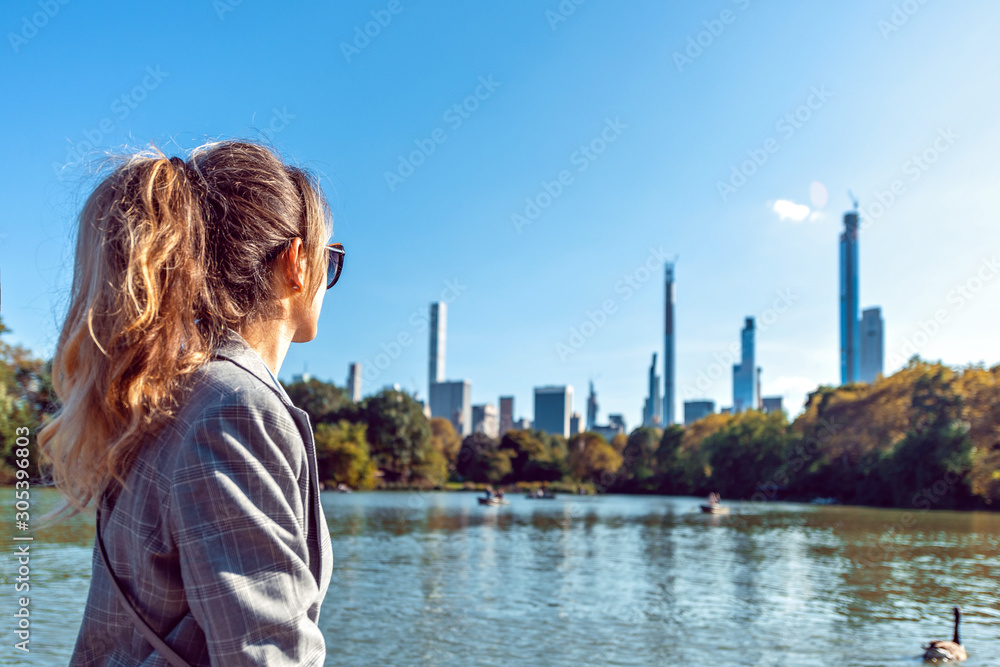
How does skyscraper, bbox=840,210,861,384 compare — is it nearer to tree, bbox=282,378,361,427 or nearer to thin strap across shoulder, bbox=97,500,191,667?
tree, bbox=282,378,361,427

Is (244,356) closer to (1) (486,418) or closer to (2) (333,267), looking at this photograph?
(2) (333,267)

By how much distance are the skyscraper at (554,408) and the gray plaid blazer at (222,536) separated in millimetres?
156699

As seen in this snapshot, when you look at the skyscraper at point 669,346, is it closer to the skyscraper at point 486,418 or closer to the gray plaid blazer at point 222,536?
the skyscraper at point 486,418

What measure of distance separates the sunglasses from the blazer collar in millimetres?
224

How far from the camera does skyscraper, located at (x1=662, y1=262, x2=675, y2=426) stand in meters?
179

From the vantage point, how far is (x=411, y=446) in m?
60.6

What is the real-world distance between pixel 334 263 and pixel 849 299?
185 m

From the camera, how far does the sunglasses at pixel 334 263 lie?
4.00ft

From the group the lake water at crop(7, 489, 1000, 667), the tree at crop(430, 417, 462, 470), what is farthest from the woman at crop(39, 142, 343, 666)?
the tree at crop(430, 417, 462, 470)

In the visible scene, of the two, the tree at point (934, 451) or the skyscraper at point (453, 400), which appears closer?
the tree at point (934, 451)

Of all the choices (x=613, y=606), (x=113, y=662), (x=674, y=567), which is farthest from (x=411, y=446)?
(x=113, y=662)

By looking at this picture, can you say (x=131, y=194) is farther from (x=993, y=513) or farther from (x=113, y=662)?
(x=993, y=513)

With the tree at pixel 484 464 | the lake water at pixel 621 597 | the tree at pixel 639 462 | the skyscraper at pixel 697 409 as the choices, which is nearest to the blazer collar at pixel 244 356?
the lake water at pixel 621 597

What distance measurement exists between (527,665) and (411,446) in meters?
52.6
